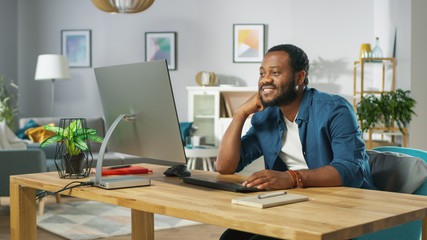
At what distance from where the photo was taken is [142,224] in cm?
213

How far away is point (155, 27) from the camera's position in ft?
23.4

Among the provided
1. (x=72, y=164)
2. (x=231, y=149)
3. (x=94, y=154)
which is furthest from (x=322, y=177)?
(x=94, y=154)

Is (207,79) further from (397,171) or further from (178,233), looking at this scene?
(397,171)

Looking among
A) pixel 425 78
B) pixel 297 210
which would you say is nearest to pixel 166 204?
pixel 297 210

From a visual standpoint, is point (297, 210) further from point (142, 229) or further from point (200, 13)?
point (200, 13)

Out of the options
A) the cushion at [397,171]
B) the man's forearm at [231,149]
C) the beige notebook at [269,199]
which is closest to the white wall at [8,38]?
the man's forearm at [231,149]

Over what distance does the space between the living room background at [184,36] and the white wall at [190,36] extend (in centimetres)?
1

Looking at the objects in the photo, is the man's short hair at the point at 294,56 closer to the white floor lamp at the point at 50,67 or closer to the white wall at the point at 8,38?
the white floor lamp at the point at 50,67

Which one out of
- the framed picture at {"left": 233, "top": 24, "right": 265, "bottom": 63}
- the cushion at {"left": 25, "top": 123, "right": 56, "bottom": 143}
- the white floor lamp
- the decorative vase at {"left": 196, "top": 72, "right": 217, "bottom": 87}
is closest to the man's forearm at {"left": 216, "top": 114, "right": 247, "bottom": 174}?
the cushion at {"left": 25, "top": 123, "right": 56, "bottom": 143}

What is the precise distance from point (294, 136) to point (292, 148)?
5 centimetres

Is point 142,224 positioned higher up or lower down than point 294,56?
lower down

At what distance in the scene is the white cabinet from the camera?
21.7ft

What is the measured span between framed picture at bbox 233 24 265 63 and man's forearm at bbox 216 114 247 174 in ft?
16.1

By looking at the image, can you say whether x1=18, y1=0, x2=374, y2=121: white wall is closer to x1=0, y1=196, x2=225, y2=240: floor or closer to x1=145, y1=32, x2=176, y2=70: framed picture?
x1=145, y1=32, x2=176, y2=70: framed picture
